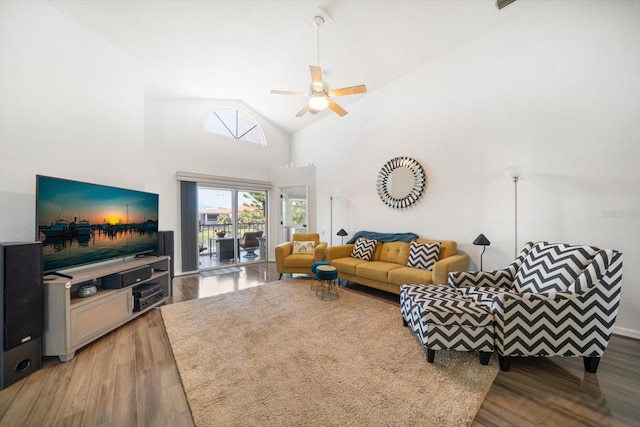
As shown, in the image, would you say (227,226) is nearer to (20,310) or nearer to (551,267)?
(20,310)

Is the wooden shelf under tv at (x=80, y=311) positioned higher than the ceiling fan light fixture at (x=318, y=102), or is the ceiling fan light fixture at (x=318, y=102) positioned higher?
the ceiling fan light fixture at (x=318, y=102)

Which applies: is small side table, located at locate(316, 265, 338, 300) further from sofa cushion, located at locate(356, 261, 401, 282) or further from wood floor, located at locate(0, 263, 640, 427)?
wood floor, located at locate(0, 263, 640, 427)

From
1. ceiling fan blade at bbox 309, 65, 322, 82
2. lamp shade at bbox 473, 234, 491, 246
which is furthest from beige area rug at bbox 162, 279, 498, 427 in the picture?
ceiling fan blade at bbox 309, 65, 322, 82

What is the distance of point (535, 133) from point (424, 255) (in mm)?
1967

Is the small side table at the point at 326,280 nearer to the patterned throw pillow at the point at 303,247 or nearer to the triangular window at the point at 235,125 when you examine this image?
the patterned throw pillow at the point at 303,247

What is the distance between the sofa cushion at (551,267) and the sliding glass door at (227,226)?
5.23m

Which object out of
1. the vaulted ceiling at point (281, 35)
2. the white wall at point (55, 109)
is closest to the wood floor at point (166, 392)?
the white wall at point (55, 109)

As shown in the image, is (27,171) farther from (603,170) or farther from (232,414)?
(603,170)

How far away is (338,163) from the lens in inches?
213

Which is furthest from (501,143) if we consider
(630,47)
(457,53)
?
(457,53)

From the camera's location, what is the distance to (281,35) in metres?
3.36

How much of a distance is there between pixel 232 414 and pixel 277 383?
1.15ft

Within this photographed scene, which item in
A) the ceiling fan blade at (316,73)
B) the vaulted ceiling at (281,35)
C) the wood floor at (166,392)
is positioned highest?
the vaulted ceiling at (281,35)

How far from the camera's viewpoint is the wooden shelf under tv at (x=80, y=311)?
1.99 meters
